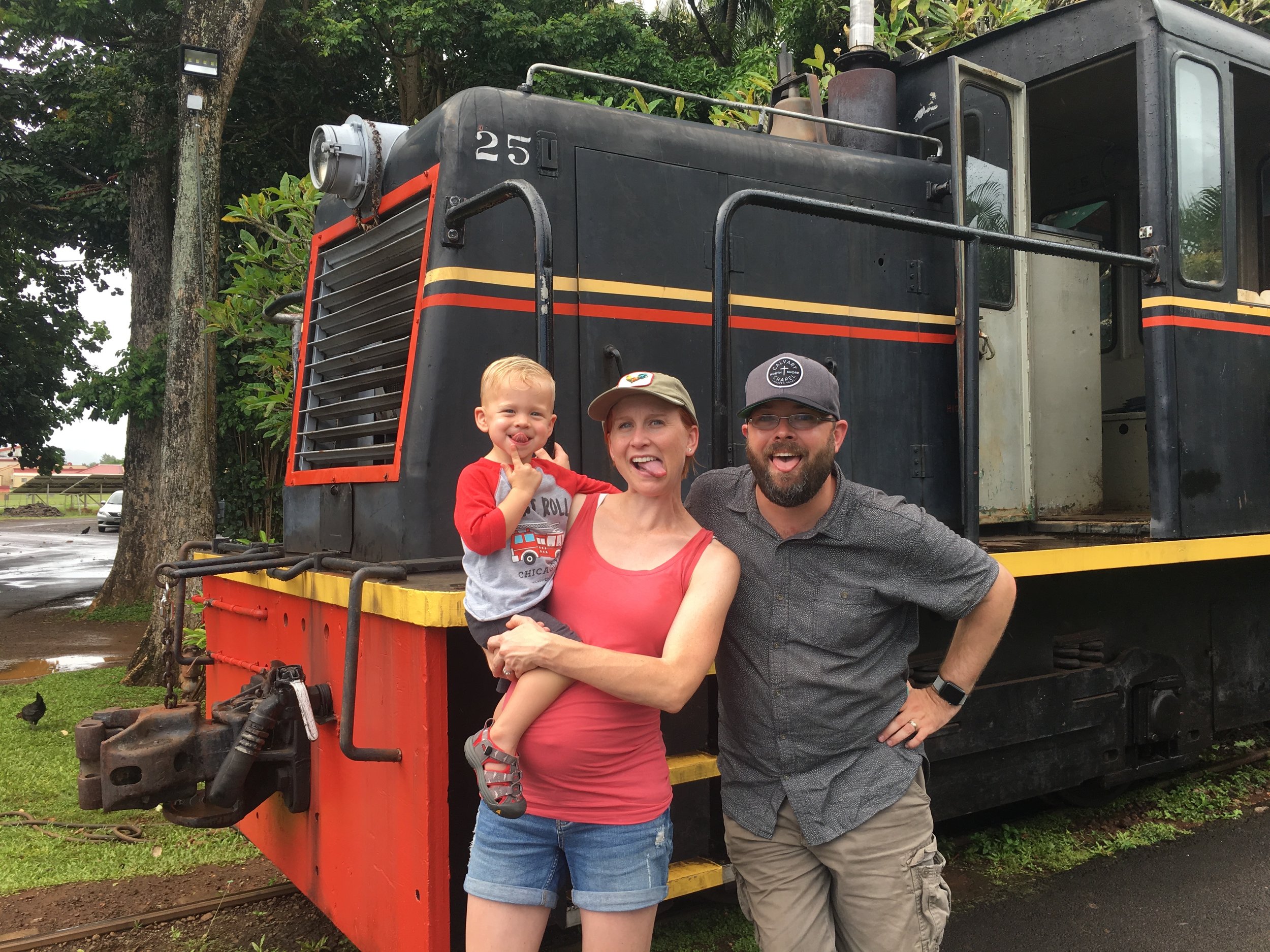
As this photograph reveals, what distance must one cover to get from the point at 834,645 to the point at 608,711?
502 millimetres

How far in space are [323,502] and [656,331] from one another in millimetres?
1250

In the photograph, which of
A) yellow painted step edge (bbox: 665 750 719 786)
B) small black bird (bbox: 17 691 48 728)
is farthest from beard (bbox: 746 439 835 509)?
small black bird (bbox: 17 691 48 728)

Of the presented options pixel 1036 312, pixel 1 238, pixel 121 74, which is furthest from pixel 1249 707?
pixel 1 238

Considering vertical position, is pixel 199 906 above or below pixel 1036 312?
below

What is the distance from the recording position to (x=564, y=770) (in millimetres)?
1825

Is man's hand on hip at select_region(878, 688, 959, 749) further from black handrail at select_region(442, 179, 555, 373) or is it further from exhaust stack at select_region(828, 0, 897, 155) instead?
exhaust stack at select_region(828, 0, 897, 155)

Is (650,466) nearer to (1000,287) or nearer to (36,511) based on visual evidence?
(1000,287)

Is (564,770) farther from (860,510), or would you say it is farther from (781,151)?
(781,151)

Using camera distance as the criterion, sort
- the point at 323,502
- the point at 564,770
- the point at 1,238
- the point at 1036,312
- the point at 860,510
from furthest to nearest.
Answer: the point at 1,238 < the point at 1036,312 < the point at 323,502 < the point at 860,510 < the point at 564,770

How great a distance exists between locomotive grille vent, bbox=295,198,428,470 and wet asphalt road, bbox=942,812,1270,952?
251 cm

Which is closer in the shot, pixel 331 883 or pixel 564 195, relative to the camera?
pixel 331 883

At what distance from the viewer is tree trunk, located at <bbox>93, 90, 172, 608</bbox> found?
11.1 m

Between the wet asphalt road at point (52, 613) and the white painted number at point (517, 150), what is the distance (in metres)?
7.65

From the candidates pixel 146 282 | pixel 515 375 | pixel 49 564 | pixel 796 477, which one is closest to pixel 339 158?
pixel 515 375
